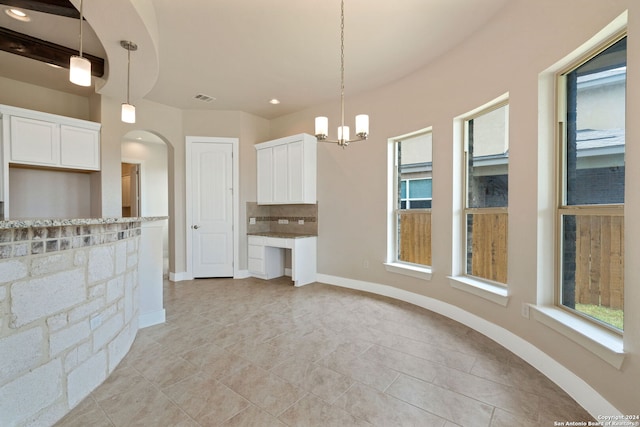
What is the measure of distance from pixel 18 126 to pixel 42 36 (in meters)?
1.19

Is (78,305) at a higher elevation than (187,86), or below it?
below

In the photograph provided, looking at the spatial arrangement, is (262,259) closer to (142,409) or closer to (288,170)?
(288,170)

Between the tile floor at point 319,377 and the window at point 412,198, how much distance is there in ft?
3.05

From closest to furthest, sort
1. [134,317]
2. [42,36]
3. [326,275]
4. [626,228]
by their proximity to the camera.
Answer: [626,228]
[134,317]
[42,36]
[326,275]

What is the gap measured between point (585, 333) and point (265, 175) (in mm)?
4496

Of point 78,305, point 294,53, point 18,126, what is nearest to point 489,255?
point 294,53

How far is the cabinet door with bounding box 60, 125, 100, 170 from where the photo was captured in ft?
12.2

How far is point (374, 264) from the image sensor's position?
4.23 meters

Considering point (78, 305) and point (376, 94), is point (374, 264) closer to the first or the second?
point (376, 94)

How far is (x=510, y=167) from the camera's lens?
2471 millimetres

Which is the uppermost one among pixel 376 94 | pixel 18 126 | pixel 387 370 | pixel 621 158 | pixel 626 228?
pixel 376 94

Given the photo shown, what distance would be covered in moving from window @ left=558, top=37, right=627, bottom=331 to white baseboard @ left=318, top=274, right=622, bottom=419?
412 millimetres

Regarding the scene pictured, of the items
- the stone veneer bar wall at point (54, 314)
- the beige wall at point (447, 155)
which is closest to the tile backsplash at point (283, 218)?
the beige wall at point (447, 155)

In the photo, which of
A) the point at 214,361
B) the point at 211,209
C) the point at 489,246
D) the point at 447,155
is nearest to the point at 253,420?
the point at 214,361
